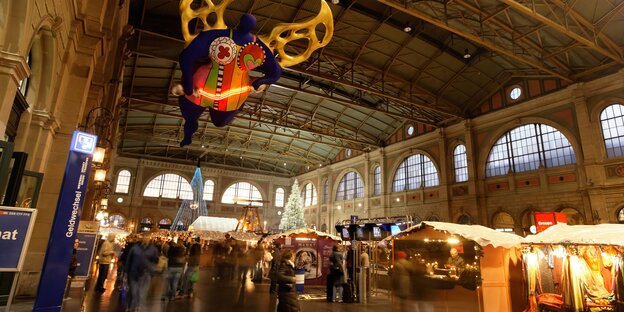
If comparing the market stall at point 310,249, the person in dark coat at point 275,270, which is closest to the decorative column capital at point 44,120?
the person in dark coat at point 275,270

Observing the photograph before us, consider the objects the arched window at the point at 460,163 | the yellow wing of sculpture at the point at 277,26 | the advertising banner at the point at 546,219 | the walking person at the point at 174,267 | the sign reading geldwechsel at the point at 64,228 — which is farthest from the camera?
the arched window at the point at 460,163

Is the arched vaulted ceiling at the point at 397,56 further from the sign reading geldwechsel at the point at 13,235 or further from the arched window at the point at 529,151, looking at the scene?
the sign reading geldwechsel at the point at 13,235

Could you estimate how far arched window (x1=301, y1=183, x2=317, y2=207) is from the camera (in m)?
35.4

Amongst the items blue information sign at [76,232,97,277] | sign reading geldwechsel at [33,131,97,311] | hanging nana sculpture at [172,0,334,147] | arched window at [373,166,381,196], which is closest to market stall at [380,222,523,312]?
hanging nana sculpture at [172,0,334,147]

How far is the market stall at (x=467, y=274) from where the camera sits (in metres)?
7.77

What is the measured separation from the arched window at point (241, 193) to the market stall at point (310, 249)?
25.1m

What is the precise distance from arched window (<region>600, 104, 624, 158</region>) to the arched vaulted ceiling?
1782 mm

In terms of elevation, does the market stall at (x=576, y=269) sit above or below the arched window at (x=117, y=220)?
below

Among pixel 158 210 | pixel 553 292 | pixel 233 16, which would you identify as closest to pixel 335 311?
pixel 553 292

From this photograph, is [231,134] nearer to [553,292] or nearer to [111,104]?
[111,104]

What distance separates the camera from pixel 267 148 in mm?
31984

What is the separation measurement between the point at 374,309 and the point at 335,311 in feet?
3.60

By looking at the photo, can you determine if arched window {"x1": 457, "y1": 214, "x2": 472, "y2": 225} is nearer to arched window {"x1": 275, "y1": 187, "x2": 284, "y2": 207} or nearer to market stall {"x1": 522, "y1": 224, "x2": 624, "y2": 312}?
market stall {"x1": 522, "y1": 224, "x2": 624, "y2": 312}

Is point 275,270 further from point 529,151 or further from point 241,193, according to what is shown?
point 241,193
